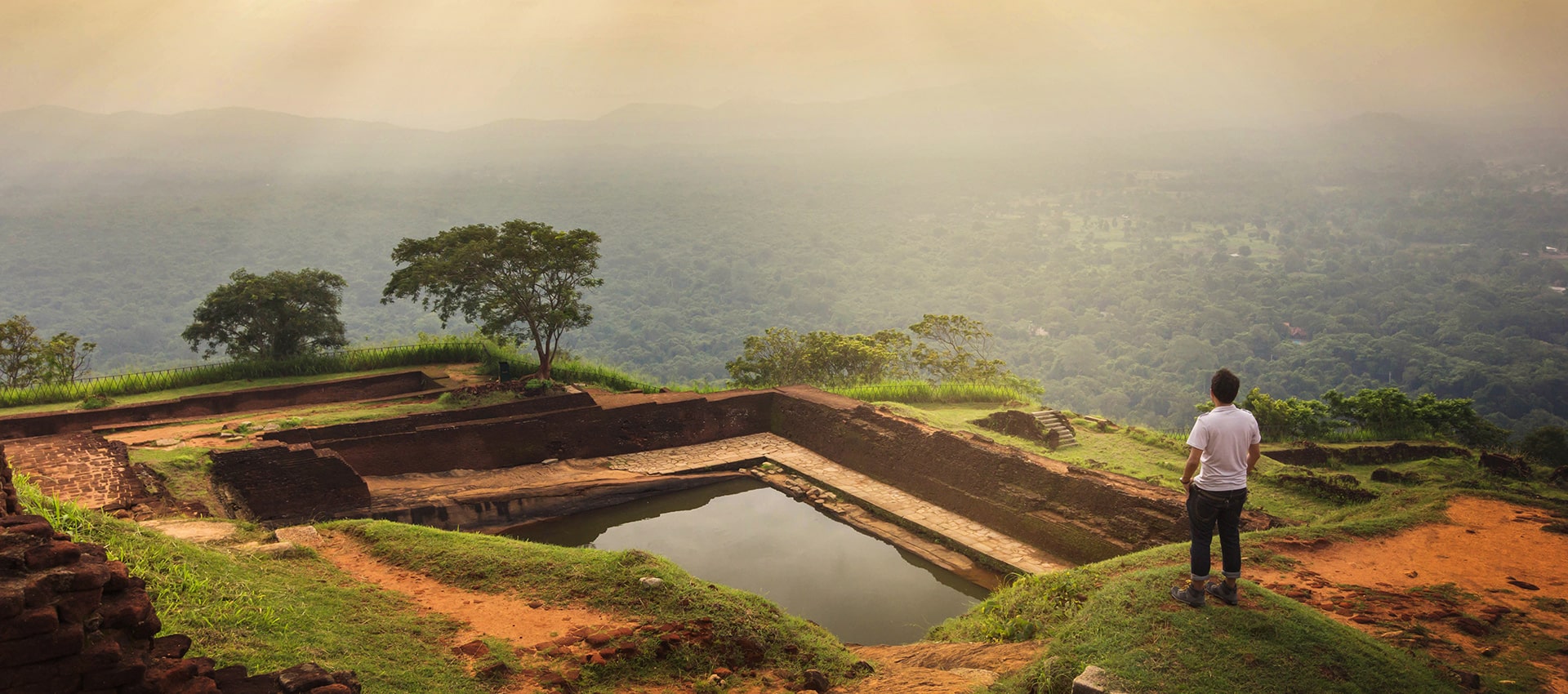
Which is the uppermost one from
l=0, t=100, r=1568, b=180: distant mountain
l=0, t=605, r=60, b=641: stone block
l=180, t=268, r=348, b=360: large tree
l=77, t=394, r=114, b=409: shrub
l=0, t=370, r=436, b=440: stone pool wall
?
l=0, t=100, r=1568, b=180: distant mountain

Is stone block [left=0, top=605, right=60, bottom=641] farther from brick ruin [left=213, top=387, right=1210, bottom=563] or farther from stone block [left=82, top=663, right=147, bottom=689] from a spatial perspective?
brick ruin [left=213, top=387, right=1210, bottom=563]

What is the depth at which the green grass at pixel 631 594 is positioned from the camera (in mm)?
5668

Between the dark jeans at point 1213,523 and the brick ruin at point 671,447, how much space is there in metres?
5.03

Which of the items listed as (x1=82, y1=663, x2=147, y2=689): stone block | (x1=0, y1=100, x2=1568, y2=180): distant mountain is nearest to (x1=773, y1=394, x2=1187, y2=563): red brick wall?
(x1=82, y1=663, x2=147, y2=689): stone block

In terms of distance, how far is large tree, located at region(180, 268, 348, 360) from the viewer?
1744 centimetres

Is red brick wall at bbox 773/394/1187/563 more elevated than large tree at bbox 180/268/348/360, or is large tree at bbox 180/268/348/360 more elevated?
large tree at bbox 180/268/348/360

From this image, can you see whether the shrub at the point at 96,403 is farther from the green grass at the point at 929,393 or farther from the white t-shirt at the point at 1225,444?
the white t-shirt at the point at 1225,444

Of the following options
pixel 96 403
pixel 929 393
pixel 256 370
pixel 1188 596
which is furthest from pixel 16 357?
pixel 1188 596

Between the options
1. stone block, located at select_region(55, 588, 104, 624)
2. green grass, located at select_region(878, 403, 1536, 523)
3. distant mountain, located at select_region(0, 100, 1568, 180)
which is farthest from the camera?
distant mountain, located at select_region(0, 100, 1568, 180)

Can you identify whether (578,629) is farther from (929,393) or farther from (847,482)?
(929,393)

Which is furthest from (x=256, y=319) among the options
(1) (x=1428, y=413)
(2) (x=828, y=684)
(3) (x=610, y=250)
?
(3) (x=610, y=250)

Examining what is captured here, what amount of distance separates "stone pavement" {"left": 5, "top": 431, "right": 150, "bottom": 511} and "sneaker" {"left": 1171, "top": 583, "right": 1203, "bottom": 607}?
947 cm

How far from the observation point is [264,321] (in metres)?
17.6

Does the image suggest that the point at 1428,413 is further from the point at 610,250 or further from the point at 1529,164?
the point at 610,250
